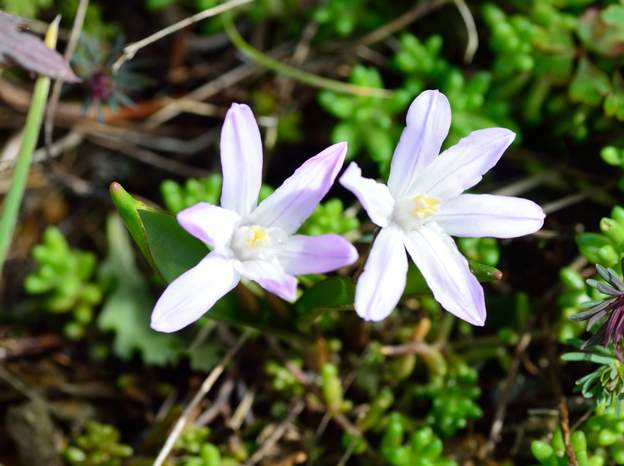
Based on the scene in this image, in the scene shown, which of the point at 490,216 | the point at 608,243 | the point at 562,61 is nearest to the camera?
the point at 490,216

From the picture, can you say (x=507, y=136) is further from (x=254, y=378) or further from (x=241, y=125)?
(x=254, y=378)

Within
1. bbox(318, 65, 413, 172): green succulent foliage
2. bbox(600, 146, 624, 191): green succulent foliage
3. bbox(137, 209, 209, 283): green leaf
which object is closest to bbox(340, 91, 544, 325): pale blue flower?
bbox(137, 209, 209, 283): green leaf

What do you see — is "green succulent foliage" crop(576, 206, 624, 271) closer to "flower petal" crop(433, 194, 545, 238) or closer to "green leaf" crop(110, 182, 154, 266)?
"flower petal" crop(433, 194, 545, 238)

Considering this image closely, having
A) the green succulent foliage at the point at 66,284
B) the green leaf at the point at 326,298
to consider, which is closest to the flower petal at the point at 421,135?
the green leaf at the point at 326,298

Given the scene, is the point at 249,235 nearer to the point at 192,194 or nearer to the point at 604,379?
the point at 192,194

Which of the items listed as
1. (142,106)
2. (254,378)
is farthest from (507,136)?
(142,106)

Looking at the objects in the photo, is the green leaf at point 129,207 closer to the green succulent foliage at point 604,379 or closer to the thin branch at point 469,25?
the green succulent foliage at point 604,379

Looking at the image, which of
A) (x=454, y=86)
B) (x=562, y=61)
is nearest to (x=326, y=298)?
(x=454, y=86)
